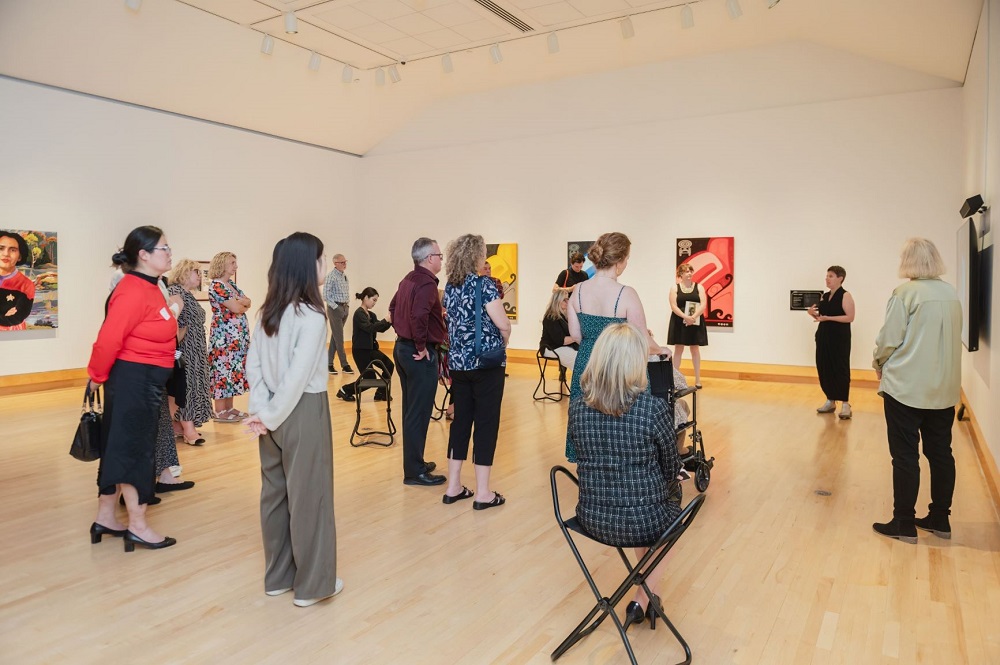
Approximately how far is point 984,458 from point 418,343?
444 centimetres

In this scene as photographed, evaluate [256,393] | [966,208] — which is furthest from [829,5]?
[256,393]

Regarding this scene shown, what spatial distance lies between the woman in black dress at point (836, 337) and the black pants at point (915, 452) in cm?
356

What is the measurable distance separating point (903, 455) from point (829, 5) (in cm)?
594

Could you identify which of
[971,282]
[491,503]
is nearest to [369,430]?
[491,503]

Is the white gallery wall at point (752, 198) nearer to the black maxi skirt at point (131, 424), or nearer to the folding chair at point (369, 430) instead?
the folding chair at point (369, 430)

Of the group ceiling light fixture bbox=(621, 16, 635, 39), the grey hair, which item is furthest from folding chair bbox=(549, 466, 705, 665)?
ceiling light fixture bbox=(621, 16, 635, 39)

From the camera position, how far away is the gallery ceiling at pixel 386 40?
7.85 metres

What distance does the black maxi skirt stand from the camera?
363 cm

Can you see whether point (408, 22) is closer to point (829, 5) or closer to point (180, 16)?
point (180, 16)

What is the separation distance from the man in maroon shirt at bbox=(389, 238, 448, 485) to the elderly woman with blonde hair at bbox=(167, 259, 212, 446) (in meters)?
1.99

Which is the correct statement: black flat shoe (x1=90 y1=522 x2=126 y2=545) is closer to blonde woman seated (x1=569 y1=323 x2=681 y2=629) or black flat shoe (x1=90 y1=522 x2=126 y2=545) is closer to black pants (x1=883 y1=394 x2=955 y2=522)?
blonde woman seated (x1=569 y1=323 x2=681 y2=629)

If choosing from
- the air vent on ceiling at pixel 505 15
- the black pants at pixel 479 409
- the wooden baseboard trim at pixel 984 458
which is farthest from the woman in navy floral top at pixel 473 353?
the air vent on ceiling at pixel 505 15

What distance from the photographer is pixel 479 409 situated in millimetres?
4539

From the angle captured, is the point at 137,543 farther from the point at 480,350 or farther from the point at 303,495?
the point at 480,350
